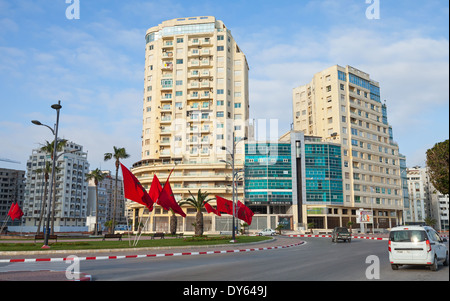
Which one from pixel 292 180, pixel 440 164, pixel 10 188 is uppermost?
pixel 10 188

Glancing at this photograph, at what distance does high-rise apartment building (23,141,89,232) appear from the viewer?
123688mm

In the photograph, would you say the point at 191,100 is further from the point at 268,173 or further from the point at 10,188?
the point at 10,188

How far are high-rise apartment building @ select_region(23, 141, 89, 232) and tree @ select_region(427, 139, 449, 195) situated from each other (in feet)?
380

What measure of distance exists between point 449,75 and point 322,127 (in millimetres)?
90495

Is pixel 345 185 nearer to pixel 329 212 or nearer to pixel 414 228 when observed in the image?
pixel 329 212

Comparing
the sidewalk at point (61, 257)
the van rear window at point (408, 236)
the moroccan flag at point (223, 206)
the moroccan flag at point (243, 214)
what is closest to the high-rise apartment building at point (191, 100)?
the moroccan flag at point (243, 214)

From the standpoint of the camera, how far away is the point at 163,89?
91438mm

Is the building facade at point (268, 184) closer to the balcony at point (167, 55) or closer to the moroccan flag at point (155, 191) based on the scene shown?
the balcony at point (167, 55)

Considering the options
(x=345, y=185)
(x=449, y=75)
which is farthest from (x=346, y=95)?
(x=449, y=75)

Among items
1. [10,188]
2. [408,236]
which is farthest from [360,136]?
[10,188]

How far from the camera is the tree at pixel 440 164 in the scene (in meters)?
25.5

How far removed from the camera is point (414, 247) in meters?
13.4

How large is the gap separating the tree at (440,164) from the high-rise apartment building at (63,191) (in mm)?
115905

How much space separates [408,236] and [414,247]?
0.45 meters
